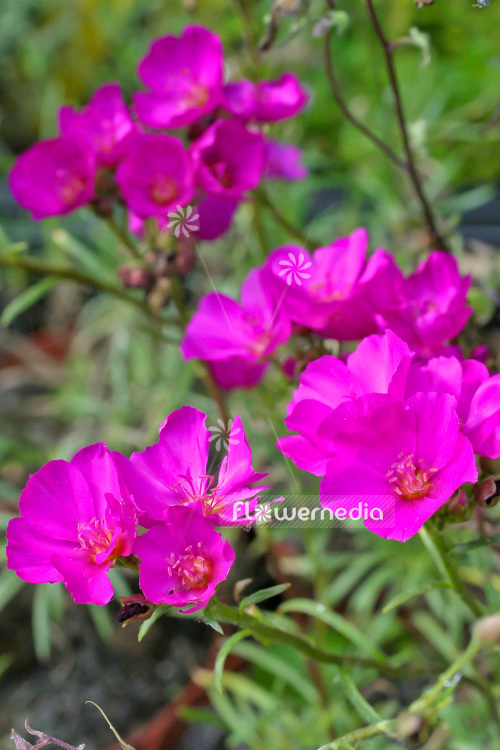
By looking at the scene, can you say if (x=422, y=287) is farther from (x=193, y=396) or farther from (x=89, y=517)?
(x=193, y=396)

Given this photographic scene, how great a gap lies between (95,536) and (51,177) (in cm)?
49

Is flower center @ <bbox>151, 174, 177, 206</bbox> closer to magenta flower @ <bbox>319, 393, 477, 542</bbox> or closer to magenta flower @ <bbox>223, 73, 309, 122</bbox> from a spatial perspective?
magenta flower @ <bbox>223, 73, 309, 122</bbox>

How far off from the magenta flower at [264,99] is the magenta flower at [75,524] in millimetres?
455

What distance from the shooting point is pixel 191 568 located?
43cm

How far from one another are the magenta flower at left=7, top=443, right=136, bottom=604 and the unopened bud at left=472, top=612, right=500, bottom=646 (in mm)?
268

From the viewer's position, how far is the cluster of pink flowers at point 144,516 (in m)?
0.42

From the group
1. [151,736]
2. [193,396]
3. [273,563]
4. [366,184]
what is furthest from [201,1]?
[151,736]

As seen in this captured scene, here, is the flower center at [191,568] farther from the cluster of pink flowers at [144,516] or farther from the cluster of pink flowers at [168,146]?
the cluster of pink flowers at [168,146]

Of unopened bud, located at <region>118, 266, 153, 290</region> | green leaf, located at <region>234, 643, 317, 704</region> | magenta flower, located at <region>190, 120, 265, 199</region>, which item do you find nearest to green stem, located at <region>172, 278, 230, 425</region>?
unopened bud, located at <region>118, 266, 153, 290</region>

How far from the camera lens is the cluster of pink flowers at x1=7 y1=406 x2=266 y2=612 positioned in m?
0.42

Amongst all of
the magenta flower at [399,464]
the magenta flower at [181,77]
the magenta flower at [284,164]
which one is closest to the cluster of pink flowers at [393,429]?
the magenta flower at [399,464]

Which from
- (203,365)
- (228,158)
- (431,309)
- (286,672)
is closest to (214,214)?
(228,158)

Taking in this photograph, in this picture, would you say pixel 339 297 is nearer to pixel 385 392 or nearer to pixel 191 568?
pixel 385 392

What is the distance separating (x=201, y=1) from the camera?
6.70 ft
